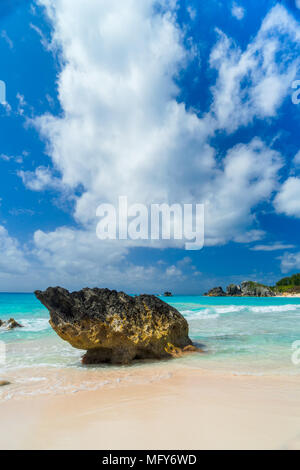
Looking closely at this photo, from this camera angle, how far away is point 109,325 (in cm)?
681

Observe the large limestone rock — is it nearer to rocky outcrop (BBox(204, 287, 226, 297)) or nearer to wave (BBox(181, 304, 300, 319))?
wave (BBox(181, 304, 300, 319))

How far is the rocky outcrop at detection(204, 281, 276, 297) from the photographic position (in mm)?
100250

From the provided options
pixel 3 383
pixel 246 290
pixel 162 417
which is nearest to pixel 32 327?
pixel 3 383

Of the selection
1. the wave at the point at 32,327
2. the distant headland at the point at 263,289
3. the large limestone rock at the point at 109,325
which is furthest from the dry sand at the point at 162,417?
the distant headland at the point at 263,289

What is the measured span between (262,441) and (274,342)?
320 inches

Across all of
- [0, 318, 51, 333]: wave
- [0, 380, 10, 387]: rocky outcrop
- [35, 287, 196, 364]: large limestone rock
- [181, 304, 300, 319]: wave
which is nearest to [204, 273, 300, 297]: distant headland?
[181, 304, 300, 319]: wave

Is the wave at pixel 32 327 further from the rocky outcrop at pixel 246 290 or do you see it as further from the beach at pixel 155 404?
the rocky outcrop at pixel 246 290

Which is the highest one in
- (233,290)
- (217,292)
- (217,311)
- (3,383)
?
(3,383)

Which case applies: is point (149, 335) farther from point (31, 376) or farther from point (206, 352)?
point (31, 376)

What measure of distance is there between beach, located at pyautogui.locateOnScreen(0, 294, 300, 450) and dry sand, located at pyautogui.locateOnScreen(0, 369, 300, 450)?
1 centimetres

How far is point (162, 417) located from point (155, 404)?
0.58 m

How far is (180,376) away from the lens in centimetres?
545

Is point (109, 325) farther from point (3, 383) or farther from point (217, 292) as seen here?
point (217, 292)
